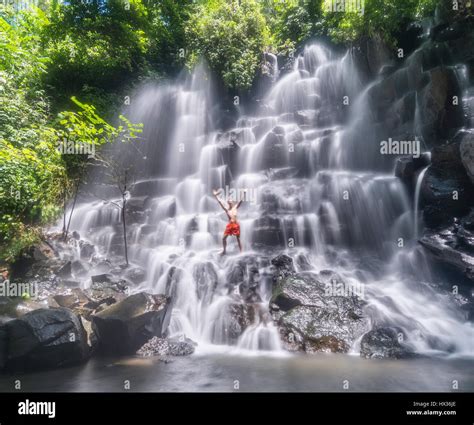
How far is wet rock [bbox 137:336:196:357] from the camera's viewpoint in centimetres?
695

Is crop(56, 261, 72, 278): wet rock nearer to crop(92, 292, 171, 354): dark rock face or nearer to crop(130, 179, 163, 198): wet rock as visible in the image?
crop(92, 292, 171, 354): dark rock face

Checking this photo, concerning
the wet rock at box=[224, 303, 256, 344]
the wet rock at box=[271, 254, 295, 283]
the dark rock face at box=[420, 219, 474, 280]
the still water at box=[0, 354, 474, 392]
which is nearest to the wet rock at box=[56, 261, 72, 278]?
the still water at box=[0, 354, 474, 392]

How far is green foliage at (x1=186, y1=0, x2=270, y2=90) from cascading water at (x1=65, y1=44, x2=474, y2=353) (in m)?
1.73

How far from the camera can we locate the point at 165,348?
7090 millimetres

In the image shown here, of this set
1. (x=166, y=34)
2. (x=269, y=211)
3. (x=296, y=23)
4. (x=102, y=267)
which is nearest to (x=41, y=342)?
(x=102, y=267)

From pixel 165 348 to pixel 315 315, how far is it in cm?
363

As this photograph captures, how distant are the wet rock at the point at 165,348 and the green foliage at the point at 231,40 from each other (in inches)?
705

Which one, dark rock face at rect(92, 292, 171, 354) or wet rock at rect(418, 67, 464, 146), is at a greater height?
wet rock at rect(418, 67, 464, 146)

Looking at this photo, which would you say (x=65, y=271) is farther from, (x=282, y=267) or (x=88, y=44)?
(x=88, y=44)

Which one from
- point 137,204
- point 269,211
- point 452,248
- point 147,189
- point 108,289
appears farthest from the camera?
point 147,189

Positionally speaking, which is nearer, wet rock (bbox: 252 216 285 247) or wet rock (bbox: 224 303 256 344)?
wet rock (bbox: 224 303 256 344)
